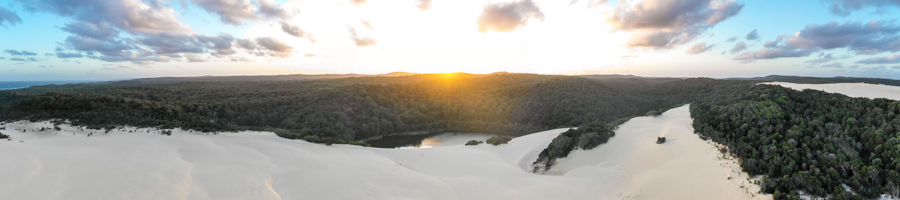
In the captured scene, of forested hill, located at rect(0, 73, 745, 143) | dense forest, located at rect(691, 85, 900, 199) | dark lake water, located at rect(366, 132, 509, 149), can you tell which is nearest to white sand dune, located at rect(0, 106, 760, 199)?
dense forest, located at rect(691, 85, 900, 199)

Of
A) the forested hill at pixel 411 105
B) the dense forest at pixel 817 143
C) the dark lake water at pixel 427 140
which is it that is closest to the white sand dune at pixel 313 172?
the dense forest at pixel 817 143

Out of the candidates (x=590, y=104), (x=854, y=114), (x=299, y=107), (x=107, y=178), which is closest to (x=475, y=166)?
(x=107, y=178)

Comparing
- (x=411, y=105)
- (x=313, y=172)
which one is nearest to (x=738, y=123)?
(x=313, y=172)

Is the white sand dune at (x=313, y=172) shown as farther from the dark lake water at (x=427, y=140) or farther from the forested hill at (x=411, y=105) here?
the dark lake water at (x=427, y=140)

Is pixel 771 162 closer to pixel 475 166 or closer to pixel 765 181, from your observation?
pixel 765 181

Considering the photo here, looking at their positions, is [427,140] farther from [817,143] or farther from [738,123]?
[817,143]

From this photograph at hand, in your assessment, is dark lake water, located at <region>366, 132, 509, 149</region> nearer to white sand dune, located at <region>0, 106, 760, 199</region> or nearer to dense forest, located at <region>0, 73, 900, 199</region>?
dense forest, located at <region>0, 73, 900, 199</region>
